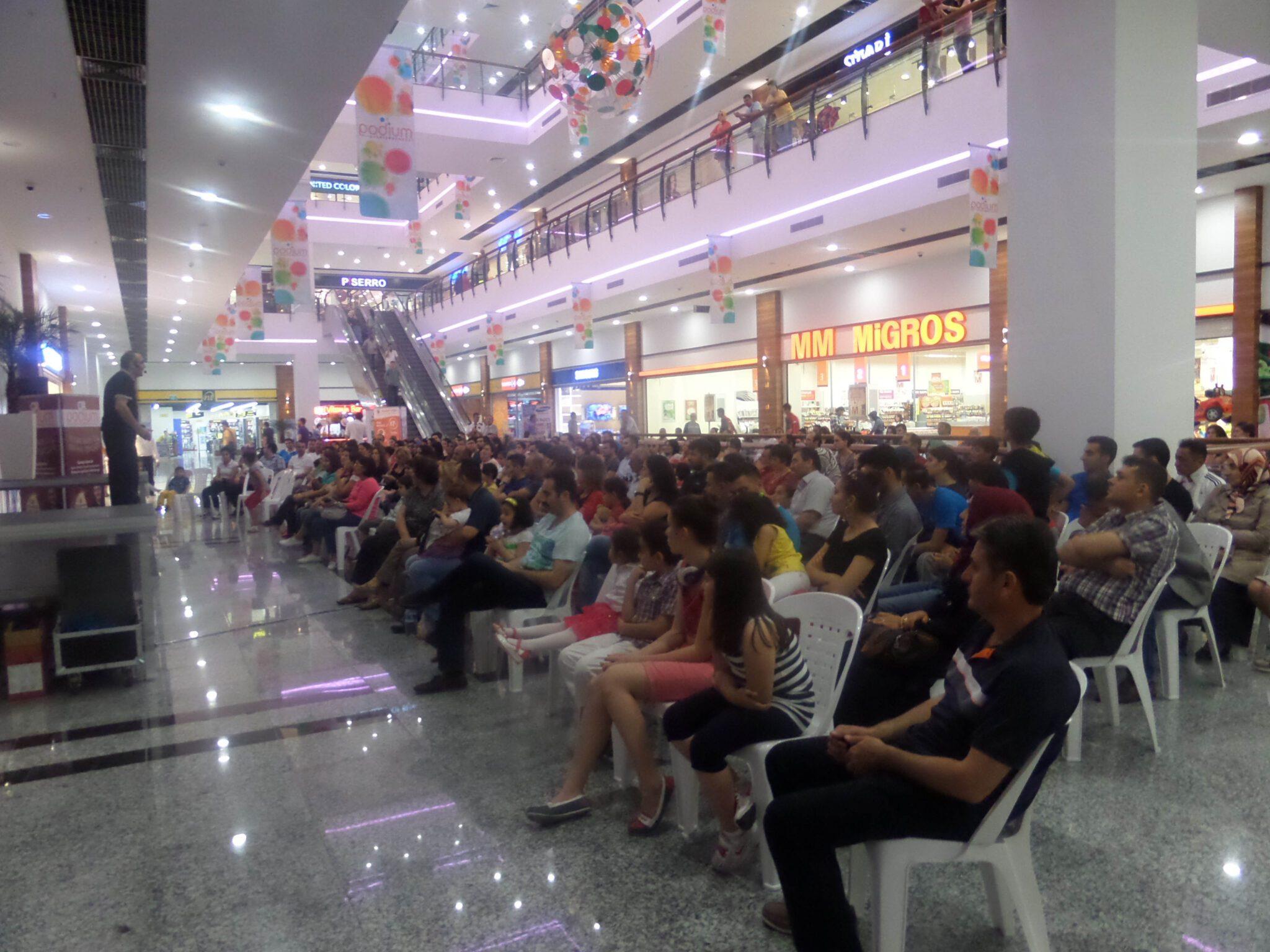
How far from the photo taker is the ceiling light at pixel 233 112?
23.6 ft

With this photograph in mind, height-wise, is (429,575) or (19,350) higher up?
(19,350)

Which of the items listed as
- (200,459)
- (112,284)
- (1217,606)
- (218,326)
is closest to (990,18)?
(1217,606)

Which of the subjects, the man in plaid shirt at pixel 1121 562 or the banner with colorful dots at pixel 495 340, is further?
the banner with colorful dots at pixel 495 340

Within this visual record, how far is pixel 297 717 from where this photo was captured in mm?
4293

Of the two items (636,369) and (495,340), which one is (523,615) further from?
(636,369)

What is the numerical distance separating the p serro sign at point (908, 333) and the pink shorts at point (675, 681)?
12014 mm

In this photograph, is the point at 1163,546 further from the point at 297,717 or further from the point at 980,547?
the point at 297,717

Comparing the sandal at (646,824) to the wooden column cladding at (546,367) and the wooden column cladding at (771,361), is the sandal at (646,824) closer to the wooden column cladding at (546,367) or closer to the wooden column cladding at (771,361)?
the wooden column cladding at (771,361)

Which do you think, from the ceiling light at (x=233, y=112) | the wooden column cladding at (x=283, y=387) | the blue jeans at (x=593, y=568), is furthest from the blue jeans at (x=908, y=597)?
the wooden column cladding at (x=283, y=387)

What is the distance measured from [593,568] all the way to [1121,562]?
251cm

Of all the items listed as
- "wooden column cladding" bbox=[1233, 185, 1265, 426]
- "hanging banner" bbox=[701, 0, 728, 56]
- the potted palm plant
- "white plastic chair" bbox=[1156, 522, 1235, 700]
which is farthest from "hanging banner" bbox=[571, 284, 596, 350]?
"white plastic chair" bbox=[1156, 522, 1235, 700]

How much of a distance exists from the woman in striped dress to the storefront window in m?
15.5

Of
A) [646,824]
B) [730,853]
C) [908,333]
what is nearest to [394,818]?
[646,824]

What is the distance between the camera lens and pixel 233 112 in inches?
290
